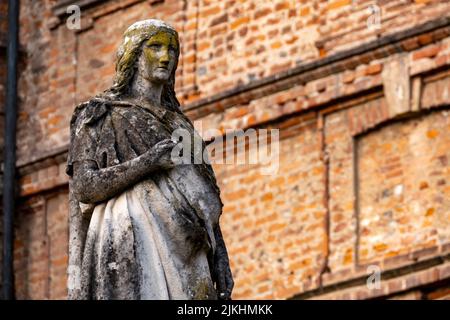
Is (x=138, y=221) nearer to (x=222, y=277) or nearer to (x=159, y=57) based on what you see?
(x=222, y=277)

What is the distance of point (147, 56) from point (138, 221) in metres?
1.07

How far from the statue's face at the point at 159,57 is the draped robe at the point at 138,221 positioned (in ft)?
0.66

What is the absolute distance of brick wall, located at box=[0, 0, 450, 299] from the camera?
3503cm

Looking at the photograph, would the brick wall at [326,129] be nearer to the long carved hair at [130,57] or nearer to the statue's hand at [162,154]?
the long carved hair at [130,57]

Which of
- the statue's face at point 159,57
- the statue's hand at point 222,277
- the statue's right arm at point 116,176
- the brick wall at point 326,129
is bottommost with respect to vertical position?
the statue's hand at point 222,277

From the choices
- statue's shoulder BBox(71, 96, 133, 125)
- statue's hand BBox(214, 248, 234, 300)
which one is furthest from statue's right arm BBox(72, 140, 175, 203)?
statue's hand BBox(214, 248, 234, 300)

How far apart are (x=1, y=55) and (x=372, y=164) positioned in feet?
25.0

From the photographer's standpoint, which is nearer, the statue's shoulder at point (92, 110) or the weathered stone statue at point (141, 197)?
the weathered stone statue at point (141, 197)

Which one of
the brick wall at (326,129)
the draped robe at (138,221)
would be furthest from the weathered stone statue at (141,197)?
the brick wall at (326,129)

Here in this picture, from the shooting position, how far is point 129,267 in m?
18.3

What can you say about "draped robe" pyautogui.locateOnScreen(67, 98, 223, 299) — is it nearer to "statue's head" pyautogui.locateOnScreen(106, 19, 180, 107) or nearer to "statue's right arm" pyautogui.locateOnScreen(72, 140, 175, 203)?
"statue's right arm" pyautogui.locateOnScreen(72, 140, 175, 203)

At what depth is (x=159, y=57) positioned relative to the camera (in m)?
19.0

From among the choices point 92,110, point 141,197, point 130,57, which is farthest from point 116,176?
point 130,57

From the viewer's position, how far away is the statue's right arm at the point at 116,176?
60.7 feet
